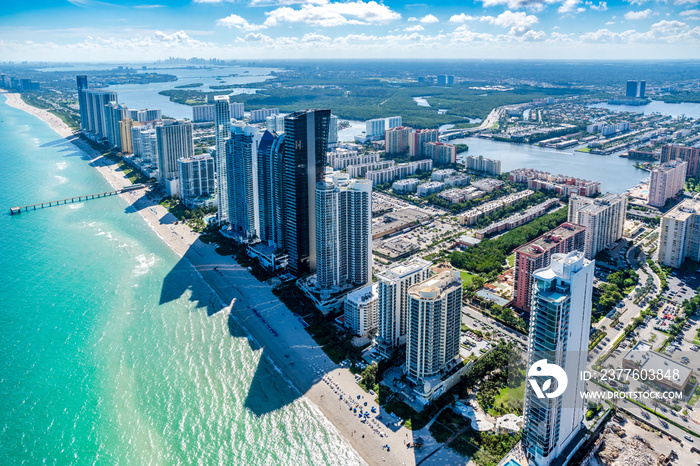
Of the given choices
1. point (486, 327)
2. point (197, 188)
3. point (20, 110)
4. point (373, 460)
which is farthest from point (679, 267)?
point (20, 110)

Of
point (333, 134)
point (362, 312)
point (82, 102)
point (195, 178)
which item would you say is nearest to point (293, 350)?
point (362, 312)

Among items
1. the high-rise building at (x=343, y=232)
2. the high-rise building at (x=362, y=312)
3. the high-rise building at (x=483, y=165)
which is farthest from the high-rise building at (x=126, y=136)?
the high-rise building at (x=362, y=312)

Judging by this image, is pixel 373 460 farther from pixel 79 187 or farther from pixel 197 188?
pixel 79 187

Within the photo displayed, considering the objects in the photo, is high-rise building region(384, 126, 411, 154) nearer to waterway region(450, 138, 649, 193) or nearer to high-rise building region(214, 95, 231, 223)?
waterway region(450, 138, 649, 193)

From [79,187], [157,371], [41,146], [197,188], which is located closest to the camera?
[157,371]

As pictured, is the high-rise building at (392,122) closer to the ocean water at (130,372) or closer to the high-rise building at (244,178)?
the high-rise building at (244,178)

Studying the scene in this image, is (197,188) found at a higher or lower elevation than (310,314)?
higher
